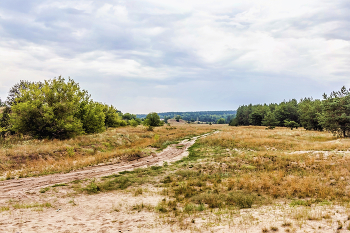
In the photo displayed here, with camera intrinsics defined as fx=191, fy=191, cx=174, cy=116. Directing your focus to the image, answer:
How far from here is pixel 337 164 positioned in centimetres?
1512

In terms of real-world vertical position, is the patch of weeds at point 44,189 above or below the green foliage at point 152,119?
below

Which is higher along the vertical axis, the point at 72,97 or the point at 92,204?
the point at 72,97

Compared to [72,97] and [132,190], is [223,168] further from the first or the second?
[72,97]

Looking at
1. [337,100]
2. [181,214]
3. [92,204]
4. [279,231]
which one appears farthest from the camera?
[337,100]

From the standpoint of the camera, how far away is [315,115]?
194 feet

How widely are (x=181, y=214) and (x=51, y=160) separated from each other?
51.5 ft

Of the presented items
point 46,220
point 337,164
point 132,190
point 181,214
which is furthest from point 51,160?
point 337,164

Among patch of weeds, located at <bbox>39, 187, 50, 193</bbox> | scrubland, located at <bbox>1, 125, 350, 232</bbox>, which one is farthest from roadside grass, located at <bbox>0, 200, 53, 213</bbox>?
patch of weeds, located at <bbox>39, 187, 50, 193</bbox>

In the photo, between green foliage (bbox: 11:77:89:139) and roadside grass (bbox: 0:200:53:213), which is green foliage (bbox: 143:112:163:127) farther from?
roadside grass (bbox: 0:200:53:213)

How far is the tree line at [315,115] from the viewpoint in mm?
33938

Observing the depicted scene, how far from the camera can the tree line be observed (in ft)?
111

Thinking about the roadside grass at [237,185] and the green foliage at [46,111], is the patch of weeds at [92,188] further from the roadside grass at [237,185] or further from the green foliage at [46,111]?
the green foliage at [46,111]

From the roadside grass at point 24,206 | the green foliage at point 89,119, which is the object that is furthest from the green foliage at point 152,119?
the roadside grass at point 24,206

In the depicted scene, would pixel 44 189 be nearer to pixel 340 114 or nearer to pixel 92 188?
pixel 92 188
